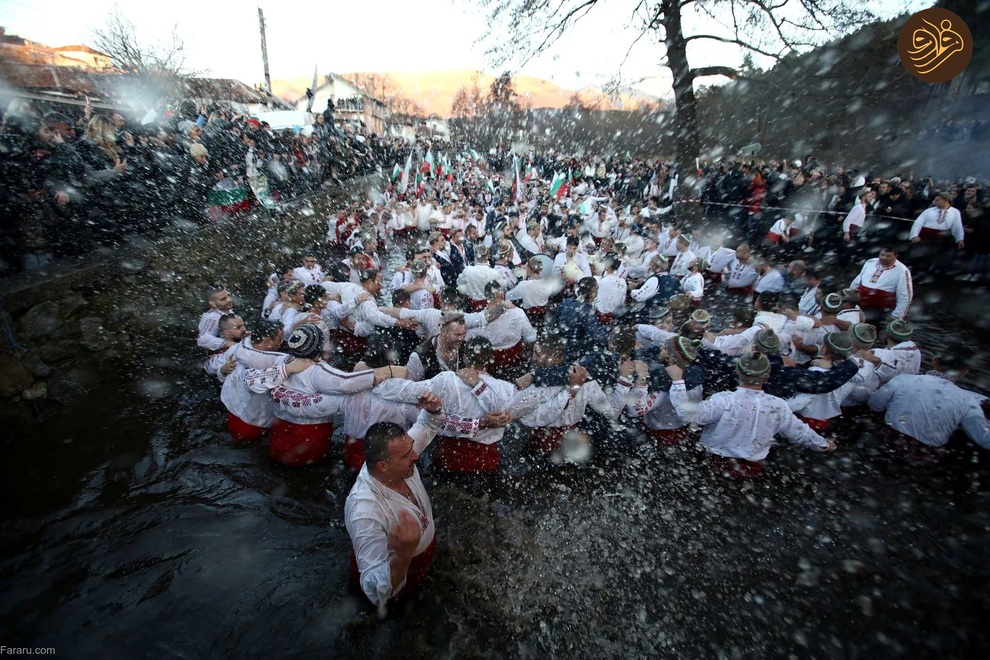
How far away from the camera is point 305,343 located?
3.38 metres

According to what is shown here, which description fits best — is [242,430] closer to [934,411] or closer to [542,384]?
[542,384]

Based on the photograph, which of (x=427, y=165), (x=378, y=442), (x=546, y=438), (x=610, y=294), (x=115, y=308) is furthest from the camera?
(x=427, y=165)

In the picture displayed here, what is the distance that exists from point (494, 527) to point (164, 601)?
2.19 metres

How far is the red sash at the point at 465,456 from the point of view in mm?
3738

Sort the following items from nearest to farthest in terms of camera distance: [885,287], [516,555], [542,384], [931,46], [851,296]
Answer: [516,555] → [542,384] → [851,296] → [885,287] → [931,46]

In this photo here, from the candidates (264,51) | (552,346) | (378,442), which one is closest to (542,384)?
(552,346)

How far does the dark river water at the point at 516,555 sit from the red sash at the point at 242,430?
14 cm

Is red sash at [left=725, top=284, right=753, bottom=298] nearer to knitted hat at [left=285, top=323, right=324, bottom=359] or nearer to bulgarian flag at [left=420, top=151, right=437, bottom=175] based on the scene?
knitted hat at [left=285, top=323, right=324, bottom=359]

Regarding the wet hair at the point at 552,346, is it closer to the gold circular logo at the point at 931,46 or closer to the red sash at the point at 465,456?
the red sash at the point at 465,456

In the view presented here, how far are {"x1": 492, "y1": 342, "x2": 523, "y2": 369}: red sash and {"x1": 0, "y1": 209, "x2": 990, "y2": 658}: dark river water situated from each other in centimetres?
139

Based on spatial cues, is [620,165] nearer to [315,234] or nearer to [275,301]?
[315,234]

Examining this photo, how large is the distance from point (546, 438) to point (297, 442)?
221cm

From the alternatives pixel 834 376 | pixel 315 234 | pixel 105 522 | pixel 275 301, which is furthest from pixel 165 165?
pixel 834 376

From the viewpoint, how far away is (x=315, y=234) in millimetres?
12367
